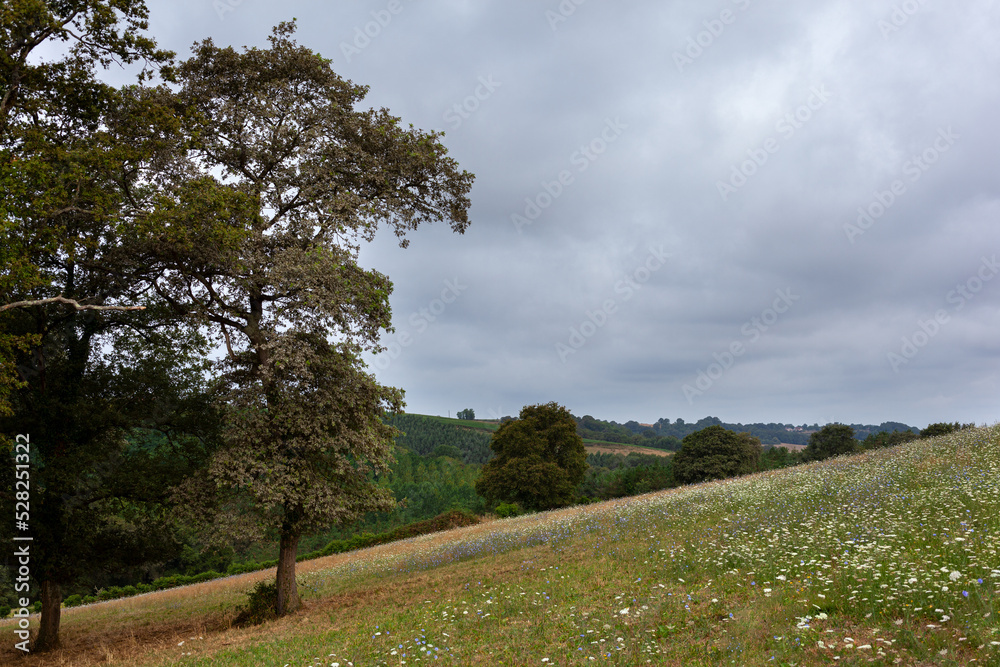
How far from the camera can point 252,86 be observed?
52.2 feet

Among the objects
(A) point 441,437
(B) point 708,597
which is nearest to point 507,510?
(B) point 708,597

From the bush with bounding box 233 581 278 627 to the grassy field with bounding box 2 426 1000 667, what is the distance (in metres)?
0.48

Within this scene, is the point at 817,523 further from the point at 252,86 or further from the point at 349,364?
the point at 252,86

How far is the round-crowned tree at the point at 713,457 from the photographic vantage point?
59.0 m

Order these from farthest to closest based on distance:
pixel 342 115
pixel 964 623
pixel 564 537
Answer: pixel 564 537 < pixel 342 115 < pixel 964 623

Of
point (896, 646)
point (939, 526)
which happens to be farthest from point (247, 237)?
point (939, 526)

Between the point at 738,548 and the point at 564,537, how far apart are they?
26.4 ft

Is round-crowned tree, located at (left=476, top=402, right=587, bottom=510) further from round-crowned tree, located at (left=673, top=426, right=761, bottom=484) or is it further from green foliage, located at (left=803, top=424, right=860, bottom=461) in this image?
green foliage, located at (left=803, top=424, right=860, bottom=461)

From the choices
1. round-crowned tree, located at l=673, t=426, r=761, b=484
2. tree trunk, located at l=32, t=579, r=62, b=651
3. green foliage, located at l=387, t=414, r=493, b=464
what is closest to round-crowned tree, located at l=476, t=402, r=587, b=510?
round-crowned tree, located at l=673, t=426, r=761, b=484

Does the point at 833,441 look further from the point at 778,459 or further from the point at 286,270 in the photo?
the point at 286,270

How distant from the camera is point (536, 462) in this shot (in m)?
54.5

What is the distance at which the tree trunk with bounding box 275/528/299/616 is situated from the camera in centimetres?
1446

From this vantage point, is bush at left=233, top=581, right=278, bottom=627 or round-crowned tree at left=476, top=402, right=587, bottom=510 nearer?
bush at left=233, top=581, right=278, bottom=627

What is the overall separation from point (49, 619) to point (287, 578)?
6477 mm
